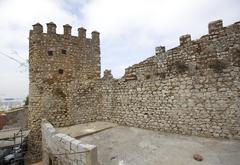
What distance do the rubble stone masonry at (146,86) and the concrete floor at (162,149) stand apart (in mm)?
742

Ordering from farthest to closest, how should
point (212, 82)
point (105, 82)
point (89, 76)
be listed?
point (89, 76) < point (105, 82) < point (212, 82)

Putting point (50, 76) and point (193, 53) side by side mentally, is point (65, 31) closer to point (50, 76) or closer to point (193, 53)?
point (50, 76)

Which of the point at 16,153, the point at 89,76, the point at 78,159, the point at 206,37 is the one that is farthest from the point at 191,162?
the point at 16,153

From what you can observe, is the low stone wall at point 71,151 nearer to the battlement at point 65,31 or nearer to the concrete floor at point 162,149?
the concrete floor at point 162,149

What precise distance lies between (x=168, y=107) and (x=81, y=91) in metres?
5.22

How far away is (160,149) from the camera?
5480mm

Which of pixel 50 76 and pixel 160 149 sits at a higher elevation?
pixel 50 76

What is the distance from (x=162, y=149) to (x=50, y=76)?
278 inches

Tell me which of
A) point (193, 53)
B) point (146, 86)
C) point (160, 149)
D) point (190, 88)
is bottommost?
point (160, 149)

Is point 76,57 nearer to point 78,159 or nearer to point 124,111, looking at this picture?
point 124,111

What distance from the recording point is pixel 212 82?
627cm

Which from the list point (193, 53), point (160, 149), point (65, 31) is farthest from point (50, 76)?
point (193, 53)

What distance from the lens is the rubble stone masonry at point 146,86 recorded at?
6.04 m

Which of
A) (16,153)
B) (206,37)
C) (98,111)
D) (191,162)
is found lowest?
(16,153)
